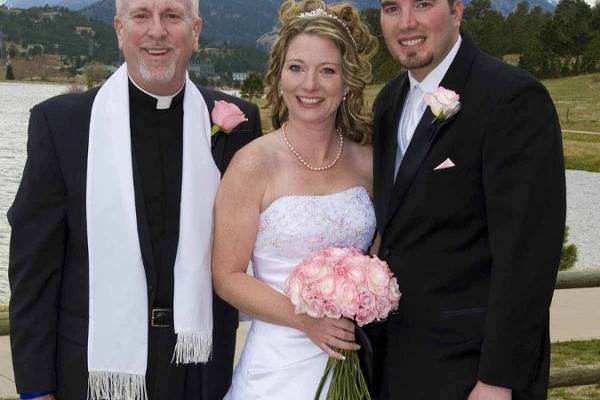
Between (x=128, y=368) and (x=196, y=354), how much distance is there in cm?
32

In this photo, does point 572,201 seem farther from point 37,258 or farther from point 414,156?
point 37,258

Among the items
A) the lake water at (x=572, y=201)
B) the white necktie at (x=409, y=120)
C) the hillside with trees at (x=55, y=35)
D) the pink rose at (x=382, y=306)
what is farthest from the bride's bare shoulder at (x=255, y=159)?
the hillside with trees at (x=55, y=35)

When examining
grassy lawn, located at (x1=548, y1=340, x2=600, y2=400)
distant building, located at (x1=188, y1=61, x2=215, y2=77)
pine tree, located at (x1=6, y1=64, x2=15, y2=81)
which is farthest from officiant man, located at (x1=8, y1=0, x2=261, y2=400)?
pine tree, located at (x1=6, y1=64, x2=15, y2=81)

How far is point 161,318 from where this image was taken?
3.68m

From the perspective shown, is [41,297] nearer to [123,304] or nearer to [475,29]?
[123,304]

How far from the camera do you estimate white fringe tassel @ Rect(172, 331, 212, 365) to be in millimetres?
3594

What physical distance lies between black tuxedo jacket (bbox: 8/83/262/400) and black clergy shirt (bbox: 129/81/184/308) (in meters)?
0.06

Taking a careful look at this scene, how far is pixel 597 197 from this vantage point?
2805 cm

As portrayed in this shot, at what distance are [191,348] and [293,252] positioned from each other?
63 cm

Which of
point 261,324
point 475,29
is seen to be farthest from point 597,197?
point 475,29

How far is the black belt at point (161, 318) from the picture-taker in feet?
12.0

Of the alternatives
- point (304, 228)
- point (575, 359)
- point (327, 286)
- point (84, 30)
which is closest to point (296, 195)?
point (304, 228)

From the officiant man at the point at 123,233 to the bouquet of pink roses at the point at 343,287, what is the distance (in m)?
0.50

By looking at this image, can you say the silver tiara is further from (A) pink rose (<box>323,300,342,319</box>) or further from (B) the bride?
(A) pink rose (<box>323,300,342,319</box>)
